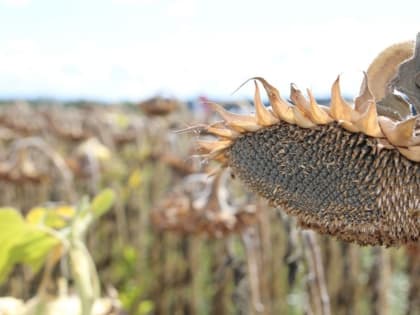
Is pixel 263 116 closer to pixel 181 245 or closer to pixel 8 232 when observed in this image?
pixel 8 232

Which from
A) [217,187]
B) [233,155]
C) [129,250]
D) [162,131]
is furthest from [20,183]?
[233,155]

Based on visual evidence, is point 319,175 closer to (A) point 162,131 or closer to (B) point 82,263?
(B) point 82,263

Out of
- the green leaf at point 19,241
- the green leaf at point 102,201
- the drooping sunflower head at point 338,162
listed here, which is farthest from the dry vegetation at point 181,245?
the drooping sunflower head at point 338,162

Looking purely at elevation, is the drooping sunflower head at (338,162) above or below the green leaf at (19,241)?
above

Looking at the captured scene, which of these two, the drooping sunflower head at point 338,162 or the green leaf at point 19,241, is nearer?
the drooping sunflower head at point 338,162

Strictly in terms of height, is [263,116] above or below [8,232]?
above

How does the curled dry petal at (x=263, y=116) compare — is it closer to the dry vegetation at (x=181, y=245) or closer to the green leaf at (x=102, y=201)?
the green leaf at (x=102, y=201)

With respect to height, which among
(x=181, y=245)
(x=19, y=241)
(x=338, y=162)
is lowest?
(x=181, y=245)

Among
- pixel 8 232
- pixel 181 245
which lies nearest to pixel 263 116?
pixel 8 232

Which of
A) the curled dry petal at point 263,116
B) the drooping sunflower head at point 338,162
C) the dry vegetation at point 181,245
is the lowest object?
the dry vegetation at point 181,245
